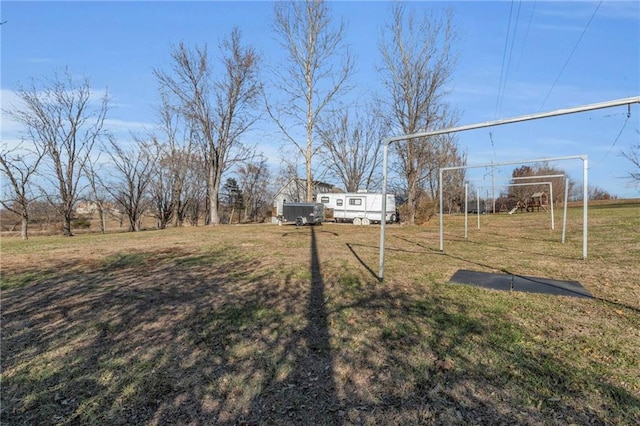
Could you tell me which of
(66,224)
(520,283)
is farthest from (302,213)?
(520,283)

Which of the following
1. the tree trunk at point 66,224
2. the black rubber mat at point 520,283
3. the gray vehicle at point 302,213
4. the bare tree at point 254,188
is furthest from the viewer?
the bare tree at point 254,188

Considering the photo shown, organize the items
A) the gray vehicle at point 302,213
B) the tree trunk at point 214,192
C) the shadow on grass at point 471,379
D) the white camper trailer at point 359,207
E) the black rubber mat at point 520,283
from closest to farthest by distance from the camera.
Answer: the shadow on grass at point 471,379, the black rubber mat at point 520,283, the gray vehicle at point 302,213, the tree trunk at point 214,192, the white camper trailer at point 359,207

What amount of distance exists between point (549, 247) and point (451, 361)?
29.0 ft

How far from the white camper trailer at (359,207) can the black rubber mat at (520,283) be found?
17.1m

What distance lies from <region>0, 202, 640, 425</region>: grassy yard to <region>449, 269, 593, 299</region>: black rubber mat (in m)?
0.25

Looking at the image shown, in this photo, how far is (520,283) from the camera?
5.41 metres

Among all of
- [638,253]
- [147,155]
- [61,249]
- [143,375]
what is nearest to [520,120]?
[143,375]

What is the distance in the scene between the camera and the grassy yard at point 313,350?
7.18 feet

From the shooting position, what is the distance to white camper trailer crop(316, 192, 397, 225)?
23.8m

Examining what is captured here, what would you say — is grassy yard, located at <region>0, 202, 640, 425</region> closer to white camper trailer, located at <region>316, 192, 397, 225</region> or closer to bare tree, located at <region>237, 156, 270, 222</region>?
white camper trailer, located at <region>316, 192, 397, 225</region>

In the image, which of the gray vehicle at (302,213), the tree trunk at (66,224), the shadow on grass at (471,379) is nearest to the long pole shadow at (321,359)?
the shadow on grass at (471,379)

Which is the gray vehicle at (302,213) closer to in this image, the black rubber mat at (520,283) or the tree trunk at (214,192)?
the tree trunk at (214,192)

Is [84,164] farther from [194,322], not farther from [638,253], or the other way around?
[638,253]

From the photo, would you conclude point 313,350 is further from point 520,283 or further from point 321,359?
point 520,283
